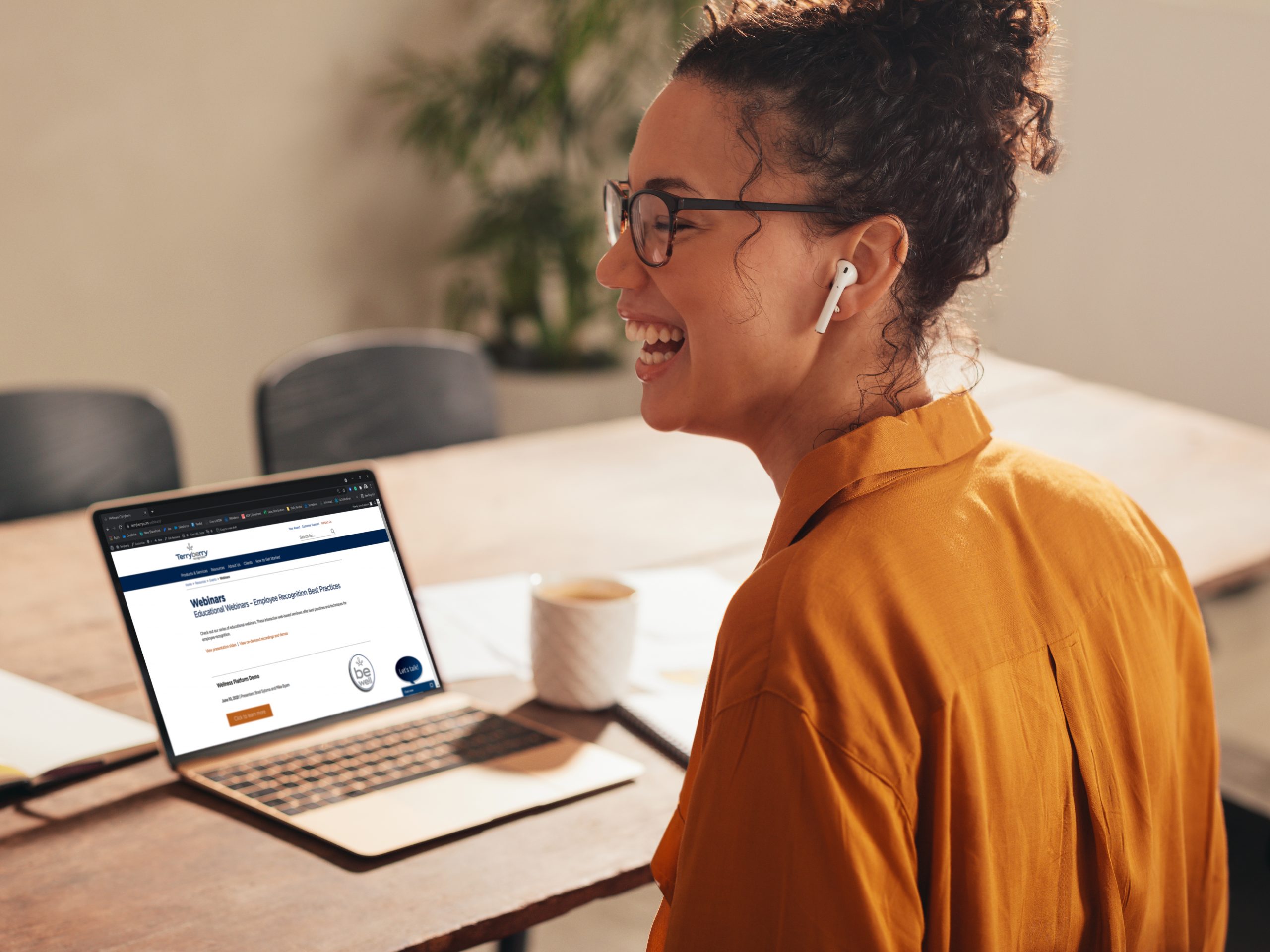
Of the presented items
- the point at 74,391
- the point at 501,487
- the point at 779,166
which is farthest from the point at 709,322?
the point at 74,391

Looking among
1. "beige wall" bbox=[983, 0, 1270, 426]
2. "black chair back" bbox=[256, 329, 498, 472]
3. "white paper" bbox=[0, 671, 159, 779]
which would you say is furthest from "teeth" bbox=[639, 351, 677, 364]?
"beige wall" bbox=[983, 0, 1270, 426]

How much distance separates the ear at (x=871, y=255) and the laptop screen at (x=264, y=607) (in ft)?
1.79

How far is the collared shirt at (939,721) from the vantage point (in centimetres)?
71

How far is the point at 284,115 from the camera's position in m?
3.85

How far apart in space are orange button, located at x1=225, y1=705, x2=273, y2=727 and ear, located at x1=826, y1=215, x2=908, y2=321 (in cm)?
62

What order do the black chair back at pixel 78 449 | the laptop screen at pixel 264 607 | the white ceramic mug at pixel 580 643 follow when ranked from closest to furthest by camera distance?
1. the laptop screen at pixel 264 607
2. the white ceramic mug at pixel 580 643
3. the black chair back at pixel 78 449

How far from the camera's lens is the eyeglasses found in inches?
34.3

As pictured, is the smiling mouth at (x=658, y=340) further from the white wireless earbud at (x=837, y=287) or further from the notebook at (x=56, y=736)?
the notebook at (x=56, y=736)

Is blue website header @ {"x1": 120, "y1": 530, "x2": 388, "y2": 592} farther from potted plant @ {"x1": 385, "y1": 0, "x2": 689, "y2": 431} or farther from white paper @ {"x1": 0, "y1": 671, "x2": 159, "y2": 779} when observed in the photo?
potted plant @ {"x1": 385, "y1": 0, "x2": 689, "y2": 431}

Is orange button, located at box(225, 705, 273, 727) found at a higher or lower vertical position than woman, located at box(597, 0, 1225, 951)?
lower

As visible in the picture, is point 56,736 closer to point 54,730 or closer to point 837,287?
point 54,730

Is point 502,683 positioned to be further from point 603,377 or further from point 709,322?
point 603,377

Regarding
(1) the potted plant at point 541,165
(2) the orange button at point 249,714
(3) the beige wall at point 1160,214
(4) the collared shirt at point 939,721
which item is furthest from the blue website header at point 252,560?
(3) the beige wall at point 1160,214

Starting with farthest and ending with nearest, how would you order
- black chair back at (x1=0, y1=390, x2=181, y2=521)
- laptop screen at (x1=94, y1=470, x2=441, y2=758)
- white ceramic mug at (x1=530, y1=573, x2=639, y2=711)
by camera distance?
black chair back at (x1=0, y1=390, x2=181, y2=521) < white ceramic mug at (x1=530, y1=573, x2=639, y2=711) < laptop screen at (x1=94, y1=470, x2=441, y2=758)
